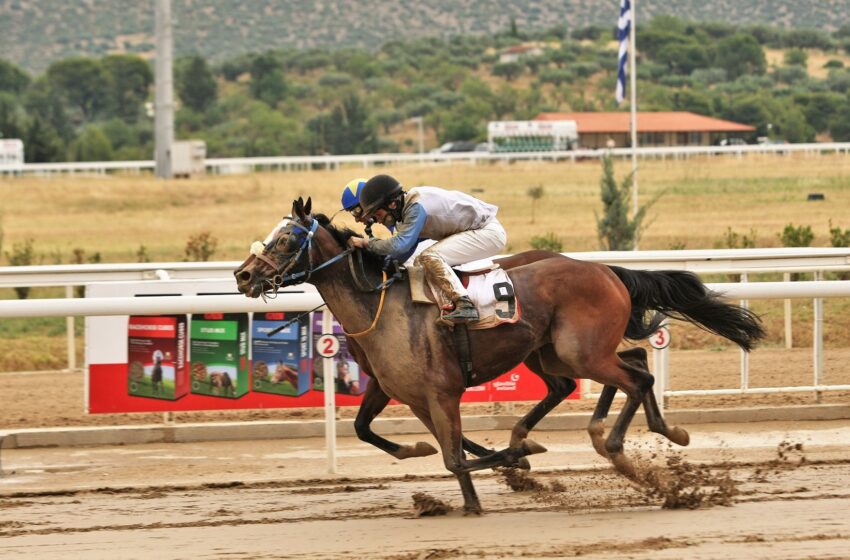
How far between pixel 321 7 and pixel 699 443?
434ft

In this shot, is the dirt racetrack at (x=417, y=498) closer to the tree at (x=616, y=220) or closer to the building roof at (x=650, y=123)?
the tree at (x=616, y=220)

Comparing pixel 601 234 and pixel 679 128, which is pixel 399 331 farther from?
pixel 679 128

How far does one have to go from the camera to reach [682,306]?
7.32 metres

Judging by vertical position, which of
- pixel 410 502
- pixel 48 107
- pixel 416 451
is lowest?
pixel 410 502

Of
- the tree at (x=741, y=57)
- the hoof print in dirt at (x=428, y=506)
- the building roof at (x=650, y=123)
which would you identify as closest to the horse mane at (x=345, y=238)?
the hoof print in dirt at (x=428, y=506)

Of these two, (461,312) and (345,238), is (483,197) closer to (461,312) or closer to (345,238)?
(345,238)

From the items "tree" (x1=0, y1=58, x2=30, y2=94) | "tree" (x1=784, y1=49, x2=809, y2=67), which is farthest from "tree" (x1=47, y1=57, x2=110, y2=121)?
"tree" (x1=784, y1=49, x2=809, y2=67)

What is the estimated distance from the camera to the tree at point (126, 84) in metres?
94.1

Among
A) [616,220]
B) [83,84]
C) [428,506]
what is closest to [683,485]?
[428,506]

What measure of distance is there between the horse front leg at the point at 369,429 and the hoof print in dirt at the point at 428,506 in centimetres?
48

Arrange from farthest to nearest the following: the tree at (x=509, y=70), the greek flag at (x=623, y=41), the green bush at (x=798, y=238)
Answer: the tree at (x=509, y=70) → the greek flag at (x=623, y=41) → the green bush at (x=798, y=238)

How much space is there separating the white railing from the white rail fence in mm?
21782

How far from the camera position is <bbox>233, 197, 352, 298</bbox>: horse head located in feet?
21.0

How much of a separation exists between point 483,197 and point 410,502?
23.1 metres
